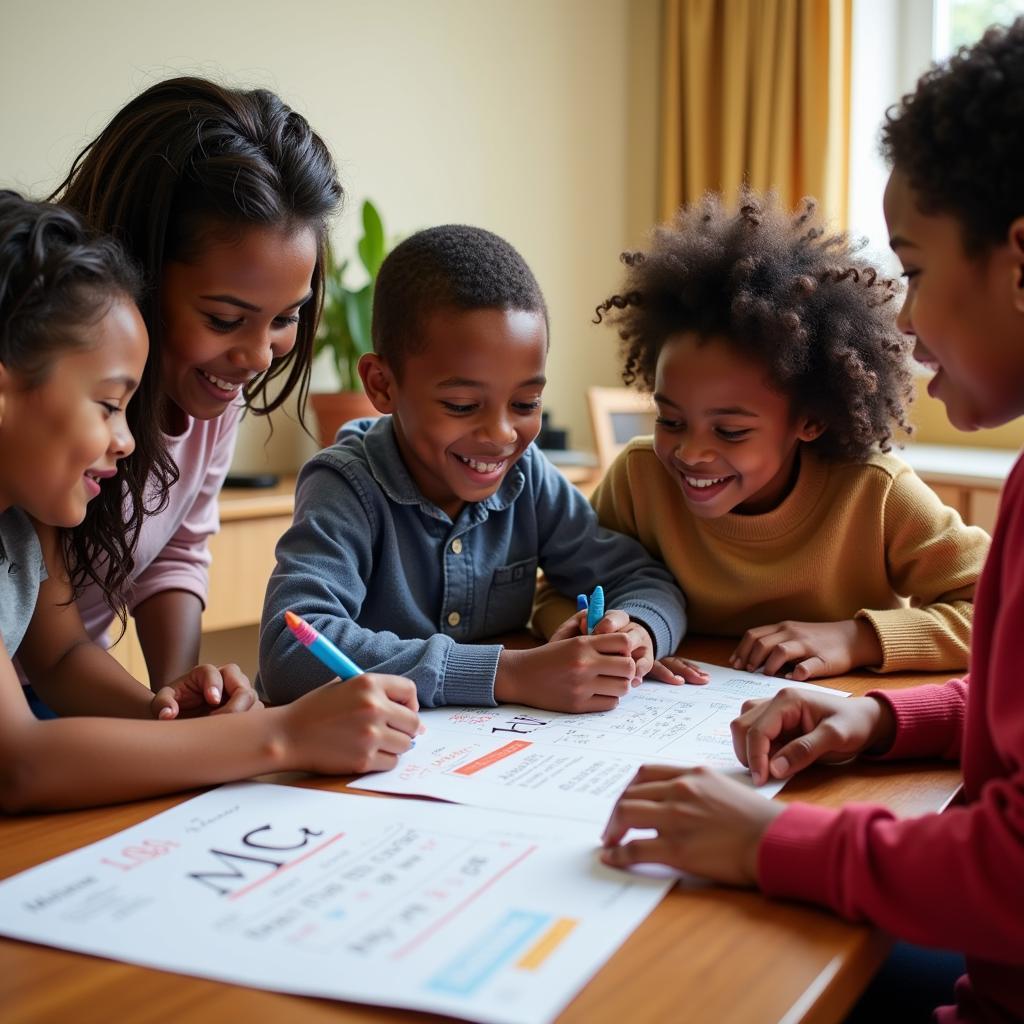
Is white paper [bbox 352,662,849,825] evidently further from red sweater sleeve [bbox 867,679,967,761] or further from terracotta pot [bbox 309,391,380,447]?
terracotta pot [bbox 309,391,380,447]

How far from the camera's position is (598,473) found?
2.95 metres

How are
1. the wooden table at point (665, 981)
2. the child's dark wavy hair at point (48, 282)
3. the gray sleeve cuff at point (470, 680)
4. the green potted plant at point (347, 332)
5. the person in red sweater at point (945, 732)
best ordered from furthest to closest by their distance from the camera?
the green potted plant at point (347, 332) → the gray sleeve cuff at point (470, 680) → the child's dark wavy hair at point (48, 282) → the person in red sweater at point (945, 732) → the wooden table at point (665, 981)

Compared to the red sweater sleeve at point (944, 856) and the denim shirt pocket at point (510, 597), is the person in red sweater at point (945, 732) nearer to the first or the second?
the red sweater sleeve at point (944, 856)

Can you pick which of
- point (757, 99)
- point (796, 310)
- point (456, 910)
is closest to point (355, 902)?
point (456, 910)

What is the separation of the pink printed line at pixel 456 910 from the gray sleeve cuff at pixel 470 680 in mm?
348

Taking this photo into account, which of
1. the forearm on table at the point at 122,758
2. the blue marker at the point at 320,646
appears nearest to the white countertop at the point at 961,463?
the blue marker at the point at 320,646

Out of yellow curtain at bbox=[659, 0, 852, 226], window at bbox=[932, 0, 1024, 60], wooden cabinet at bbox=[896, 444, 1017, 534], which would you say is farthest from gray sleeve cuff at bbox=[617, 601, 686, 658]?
window at bbox=[932, 0, 1024, 60]

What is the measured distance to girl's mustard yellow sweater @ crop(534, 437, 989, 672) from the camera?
1341 millimetres

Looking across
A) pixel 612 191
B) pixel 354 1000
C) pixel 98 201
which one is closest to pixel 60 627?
pixel 98 201

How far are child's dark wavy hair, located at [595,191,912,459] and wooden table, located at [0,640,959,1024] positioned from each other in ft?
2.58

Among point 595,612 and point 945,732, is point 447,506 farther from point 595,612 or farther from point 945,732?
point 945,732

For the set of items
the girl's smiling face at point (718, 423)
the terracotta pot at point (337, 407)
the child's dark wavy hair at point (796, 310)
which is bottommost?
the terracotta pot at point (337, 407)

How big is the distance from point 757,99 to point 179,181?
2716 millimetres

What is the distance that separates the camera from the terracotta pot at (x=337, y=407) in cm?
288
